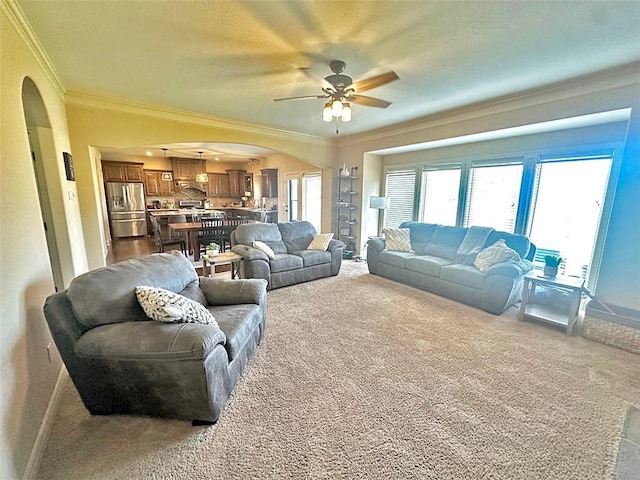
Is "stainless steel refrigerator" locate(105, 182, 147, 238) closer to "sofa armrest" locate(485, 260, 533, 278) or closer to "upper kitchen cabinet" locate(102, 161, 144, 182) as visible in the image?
"upper kitchen cabinet" locate(102, 161, 144, 182)

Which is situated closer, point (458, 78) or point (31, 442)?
point (31, 442)

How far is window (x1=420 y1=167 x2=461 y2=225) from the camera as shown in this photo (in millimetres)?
5094

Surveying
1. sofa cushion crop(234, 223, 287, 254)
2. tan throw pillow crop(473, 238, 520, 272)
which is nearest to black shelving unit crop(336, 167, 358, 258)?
sofa cushion crop(234, 223, 287, 254)

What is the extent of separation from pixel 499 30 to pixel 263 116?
11.2 feet

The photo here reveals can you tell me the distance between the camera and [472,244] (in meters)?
4.15

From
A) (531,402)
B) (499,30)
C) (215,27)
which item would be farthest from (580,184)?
(215,27)

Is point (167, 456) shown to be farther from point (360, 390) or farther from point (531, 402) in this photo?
point (531, 402)

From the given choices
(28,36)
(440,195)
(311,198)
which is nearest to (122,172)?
(311,198)

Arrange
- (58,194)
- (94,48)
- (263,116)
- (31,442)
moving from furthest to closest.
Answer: (263,116), (58,194), (94,48), (31,442)

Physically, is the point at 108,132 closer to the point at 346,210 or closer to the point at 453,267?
the point at 346,210

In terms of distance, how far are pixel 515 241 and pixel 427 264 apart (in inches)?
47.3

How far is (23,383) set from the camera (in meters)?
1.50

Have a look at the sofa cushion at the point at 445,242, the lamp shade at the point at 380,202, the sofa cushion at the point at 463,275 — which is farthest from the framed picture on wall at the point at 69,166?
the sofa cushion at the point at 445,242

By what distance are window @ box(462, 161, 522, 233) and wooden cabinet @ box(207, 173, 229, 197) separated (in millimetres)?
8546
